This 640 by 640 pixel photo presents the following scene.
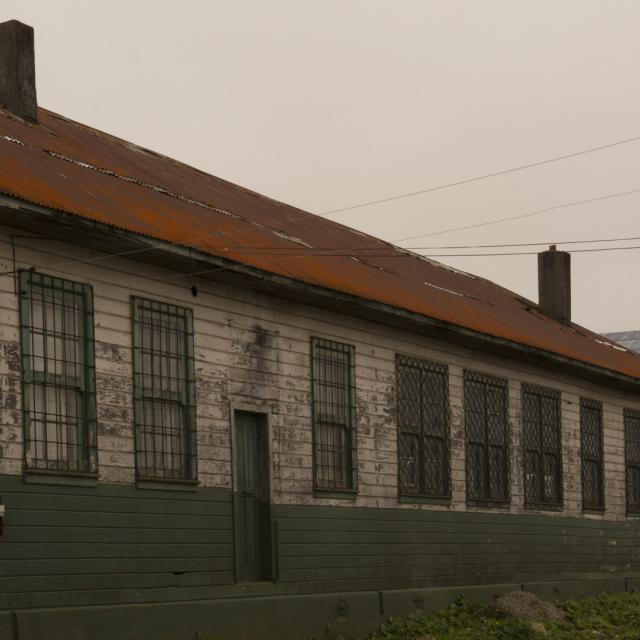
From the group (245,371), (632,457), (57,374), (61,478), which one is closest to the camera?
(61,478)

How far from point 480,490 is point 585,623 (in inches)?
112

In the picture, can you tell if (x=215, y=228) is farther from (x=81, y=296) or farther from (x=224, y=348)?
(x=81, y=296)

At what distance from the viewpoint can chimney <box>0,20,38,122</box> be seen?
18.7 m

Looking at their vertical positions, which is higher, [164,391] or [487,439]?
[164,391]

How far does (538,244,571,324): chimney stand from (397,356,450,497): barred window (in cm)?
996

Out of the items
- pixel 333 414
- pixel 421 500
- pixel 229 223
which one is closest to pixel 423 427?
pixel 421 500

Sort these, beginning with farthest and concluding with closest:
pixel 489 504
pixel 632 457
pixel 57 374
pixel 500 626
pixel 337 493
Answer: pixel 632 457, pixel 489 504, pixel 500 626, pixel 337 493, pixel 57 374

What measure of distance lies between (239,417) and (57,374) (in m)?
3.57

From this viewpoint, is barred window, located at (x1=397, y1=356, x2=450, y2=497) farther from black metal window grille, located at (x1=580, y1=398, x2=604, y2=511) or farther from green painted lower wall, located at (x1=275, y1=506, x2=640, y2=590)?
black metal window grille, located at (x1=580, y1=398, x2=604, y2=511)

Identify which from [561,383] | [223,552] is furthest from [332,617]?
[561,383]

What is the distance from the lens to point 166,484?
16469 millimetres

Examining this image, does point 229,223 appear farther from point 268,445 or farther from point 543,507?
point 543,507

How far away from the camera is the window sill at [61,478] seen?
14.5m

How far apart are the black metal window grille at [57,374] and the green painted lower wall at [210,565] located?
1.20 ft
